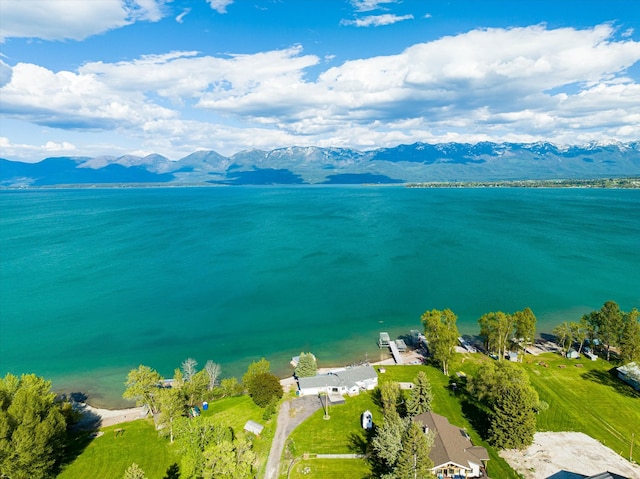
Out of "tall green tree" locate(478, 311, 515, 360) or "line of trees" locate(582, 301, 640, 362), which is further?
"tall green tree" locate(478, 311, 515, 360)

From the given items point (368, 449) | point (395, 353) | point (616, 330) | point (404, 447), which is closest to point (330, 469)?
point (368, 449)

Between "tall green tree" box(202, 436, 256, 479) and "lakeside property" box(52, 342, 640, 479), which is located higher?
"tall green tree" box(202, 436, 256, 479)

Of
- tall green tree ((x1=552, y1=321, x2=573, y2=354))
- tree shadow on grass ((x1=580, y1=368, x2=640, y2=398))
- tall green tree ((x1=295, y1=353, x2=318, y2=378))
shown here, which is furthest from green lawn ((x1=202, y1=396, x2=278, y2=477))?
tall green tree ((x1=552, y1=321, x2=573, y2=354))

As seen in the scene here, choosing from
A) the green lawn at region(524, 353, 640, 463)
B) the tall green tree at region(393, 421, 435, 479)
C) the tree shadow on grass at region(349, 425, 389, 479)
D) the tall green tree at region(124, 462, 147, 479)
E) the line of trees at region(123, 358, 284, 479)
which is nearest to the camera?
the tall green tree at region(124, 462, 147, 479)

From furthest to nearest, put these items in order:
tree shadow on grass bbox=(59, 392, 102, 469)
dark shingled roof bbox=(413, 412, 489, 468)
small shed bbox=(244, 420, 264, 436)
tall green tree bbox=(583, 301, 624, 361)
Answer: tall green tree bbox=(583, 301, 624, 361)
small shed bbox=(244, 420, 264, 436)
tree shadow on grass bbox=(59, 392, 102, 469)
dark shingled roof bbox=(413, 412, 489, 468)

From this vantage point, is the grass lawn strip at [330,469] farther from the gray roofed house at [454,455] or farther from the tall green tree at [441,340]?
the tall green tree at [441,340]

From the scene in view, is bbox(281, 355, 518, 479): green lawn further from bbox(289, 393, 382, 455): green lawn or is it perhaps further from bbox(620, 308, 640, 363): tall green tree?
bbox(620, 308, 640, 363): tall green tree

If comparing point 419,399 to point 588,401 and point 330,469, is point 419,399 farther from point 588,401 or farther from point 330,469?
point 588,401

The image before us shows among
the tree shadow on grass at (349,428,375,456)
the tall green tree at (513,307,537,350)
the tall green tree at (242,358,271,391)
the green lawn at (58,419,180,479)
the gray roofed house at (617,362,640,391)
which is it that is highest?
the tall green tree at (513,307,537,350)

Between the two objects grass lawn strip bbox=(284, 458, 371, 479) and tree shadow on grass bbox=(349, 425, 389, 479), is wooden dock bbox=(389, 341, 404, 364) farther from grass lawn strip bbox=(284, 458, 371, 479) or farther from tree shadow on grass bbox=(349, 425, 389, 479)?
grass lawn strip bbox=(284, 458, 371, 479)
